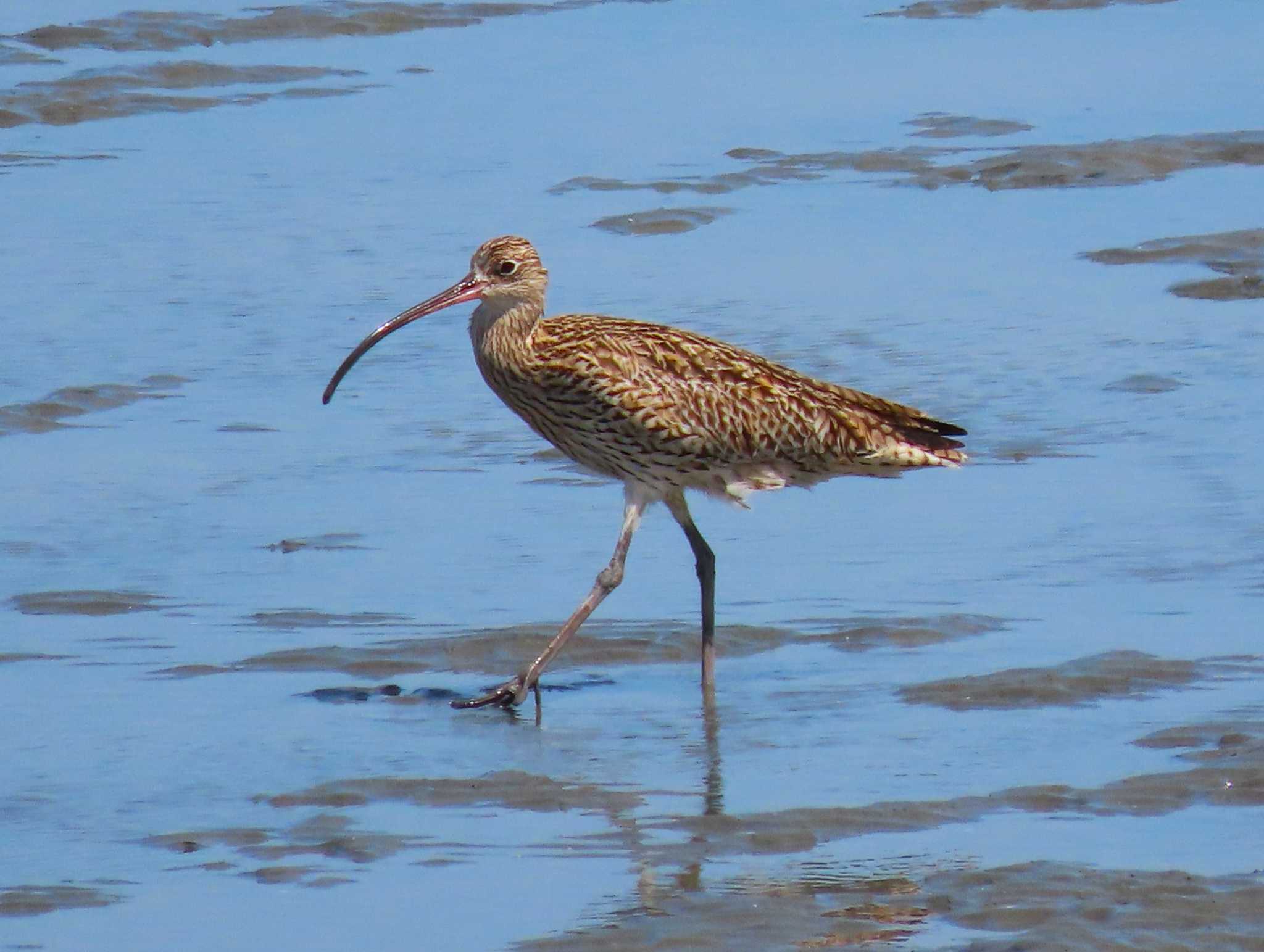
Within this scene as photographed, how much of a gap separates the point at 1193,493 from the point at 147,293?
520 centimetres

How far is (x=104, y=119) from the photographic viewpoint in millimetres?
16953

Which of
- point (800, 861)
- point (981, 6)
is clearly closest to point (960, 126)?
point (981, 6)

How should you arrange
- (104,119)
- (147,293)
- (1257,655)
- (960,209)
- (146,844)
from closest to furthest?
(146,844) < (1257,655) < (147,293) < (960,209) < (104,119)

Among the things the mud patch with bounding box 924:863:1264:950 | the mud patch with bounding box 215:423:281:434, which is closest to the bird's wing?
the mud patch with bounding box 215:423:281:434

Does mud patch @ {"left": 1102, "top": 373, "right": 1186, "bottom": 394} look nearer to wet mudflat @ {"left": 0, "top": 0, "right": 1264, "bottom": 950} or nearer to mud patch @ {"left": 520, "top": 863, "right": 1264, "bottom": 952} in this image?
wet mudflat @ {"left": 0, "top": 0, "right": 1264, "bottom": 950}

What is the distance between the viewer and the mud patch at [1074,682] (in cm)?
775

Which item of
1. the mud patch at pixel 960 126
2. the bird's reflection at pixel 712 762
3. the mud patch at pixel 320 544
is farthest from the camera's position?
the mud patch at pixel 960 126

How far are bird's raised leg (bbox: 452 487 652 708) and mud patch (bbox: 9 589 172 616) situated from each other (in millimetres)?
1242

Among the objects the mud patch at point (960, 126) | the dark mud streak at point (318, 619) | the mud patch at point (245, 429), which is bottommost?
the dark mud streak at point (318, 619)

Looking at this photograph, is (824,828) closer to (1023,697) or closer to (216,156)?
(1023,697)

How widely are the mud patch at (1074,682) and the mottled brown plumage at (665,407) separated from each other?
1.00 metres

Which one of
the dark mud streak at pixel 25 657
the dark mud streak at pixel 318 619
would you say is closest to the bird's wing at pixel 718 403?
the dark mud streak at pixel 318 619

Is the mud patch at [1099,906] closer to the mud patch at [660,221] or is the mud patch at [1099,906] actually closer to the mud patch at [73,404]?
the mud patch at [73,404]

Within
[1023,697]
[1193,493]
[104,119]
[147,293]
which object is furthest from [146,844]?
[104,119]
